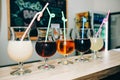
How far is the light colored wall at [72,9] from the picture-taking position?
7.21 feet

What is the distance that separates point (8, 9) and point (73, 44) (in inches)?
60.1

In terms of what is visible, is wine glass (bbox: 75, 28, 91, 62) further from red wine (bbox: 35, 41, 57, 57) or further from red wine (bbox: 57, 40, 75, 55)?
red wine (bbox: 35, 41, 57, 57)

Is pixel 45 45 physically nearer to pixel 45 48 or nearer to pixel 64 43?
pixel 45 48

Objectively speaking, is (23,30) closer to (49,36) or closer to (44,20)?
(49,36)

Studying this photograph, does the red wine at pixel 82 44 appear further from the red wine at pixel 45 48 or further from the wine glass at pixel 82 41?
the red wine at pixel 45 48

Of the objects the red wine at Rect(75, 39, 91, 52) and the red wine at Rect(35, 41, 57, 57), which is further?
the red wine at Rect(75, 39, 91, 52)

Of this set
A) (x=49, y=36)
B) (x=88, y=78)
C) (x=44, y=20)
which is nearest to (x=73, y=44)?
(x=49, y=36)

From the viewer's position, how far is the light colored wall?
2.20 m

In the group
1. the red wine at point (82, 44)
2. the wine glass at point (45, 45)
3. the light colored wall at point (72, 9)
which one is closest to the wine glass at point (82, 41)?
the red wine at point (82, 44)

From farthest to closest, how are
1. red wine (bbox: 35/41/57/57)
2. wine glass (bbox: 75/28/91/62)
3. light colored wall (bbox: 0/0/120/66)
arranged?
light colored wall (bbox: 0/0/120/66) → wine glass (bbox: 75/28/91/62) → red wine (bbox: 35/41/57/57)

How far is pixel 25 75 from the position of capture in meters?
0.69

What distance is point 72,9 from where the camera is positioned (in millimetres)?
3090

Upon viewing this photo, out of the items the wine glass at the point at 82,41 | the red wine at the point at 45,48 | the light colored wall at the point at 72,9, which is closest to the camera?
the red wine at the point at 45,48

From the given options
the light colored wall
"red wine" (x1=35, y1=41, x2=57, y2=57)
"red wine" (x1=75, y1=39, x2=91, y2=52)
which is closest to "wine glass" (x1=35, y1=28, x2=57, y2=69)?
"red wine" (x1=35, y1=41, x2=57, y2=57)
